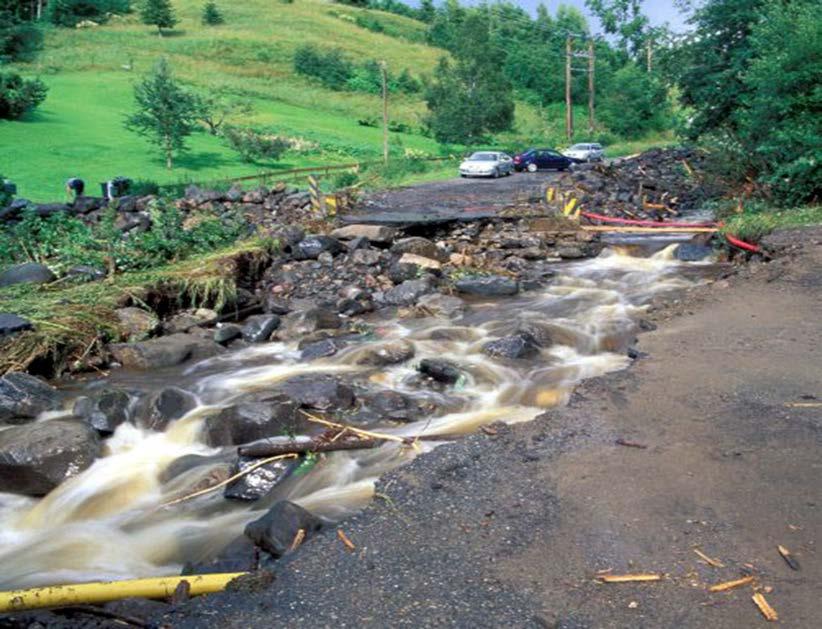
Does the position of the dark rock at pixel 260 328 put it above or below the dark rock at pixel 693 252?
below

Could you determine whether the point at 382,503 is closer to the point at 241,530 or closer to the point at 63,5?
the point at 241,530

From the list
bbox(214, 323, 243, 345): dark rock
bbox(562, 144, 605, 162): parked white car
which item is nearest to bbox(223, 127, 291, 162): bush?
bbox(562, 144, 605, 162): parked white car

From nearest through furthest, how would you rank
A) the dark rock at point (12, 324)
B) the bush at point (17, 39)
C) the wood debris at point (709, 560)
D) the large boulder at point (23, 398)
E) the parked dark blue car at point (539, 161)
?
the wood debris at point (709, 560)
the large boulder at point (23, 398)
the dark rock at point (12, 324)
the parked dark blue car at point (539, 161)
the bush at point (17, 39)

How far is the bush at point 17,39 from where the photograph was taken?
56.6 meters

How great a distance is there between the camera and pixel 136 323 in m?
12.0

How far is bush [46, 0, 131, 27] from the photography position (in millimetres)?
76312

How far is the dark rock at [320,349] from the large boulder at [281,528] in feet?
17.5

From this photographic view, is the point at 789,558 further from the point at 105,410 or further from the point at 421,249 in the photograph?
the point at 421,249

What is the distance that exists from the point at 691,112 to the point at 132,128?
25.5 metres

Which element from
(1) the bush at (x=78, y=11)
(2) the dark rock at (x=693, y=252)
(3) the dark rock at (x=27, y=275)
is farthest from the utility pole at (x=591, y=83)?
(1) the bush at (x=78, y=11)

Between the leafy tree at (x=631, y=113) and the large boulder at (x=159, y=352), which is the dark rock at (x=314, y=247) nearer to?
the large boulder at (x=159, y=352)

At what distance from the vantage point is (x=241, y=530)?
6.30m

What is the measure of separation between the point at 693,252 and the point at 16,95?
31.8 meters

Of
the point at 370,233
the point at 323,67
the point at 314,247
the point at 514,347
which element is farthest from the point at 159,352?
the point at 323,67
